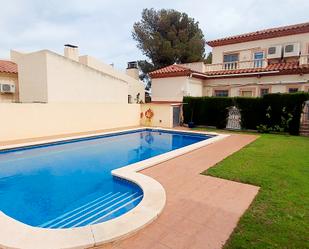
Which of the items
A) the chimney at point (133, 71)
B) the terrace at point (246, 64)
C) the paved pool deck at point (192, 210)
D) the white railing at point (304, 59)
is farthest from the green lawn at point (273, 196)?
the chimney at point (133, 71)

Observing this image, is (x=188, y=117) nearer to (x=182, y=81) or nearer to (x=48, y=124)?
(x=182, y=81)

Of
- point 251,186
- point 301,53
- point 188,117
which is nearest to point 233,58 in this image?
point 301,53

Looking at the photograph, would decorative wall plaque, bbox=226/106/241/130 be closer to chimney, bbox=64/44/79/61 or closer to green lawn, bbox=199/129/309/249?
green lawn, bbox=199/129/309/249

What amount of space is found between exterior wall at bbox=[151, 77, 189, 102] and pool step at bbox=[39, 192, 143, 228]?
16.9 meters

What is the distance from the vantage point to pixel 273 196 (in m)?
5.67

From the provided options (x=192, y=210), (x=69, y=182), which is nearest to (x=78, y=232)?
(x=192, y=210)

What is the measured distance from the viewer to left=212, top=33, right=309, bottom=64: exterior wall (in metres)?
21.1

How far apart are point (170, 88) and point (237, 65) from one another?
273 inches

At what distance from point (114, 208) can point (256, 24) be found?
1120 inches

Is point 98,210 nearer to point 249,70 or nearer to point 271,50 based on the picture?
point 249,70

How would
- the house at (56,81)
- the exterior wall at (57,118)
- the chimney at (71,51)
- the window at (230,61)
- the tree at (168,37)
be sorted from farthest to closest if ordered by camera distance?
the tree at (168,37) < the window at (230,61) < the chimney at (71,51) < the house at (56,81) < the exterior wall at (57,118)

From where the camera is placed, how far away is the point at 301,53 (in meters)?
21.1

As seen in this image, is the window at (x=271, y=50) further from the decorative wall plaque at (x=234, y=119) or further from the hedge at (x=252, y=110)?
the decorative wall plaque at (x=234, y=119)

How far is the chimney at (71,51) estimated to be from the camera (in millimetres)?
22469
